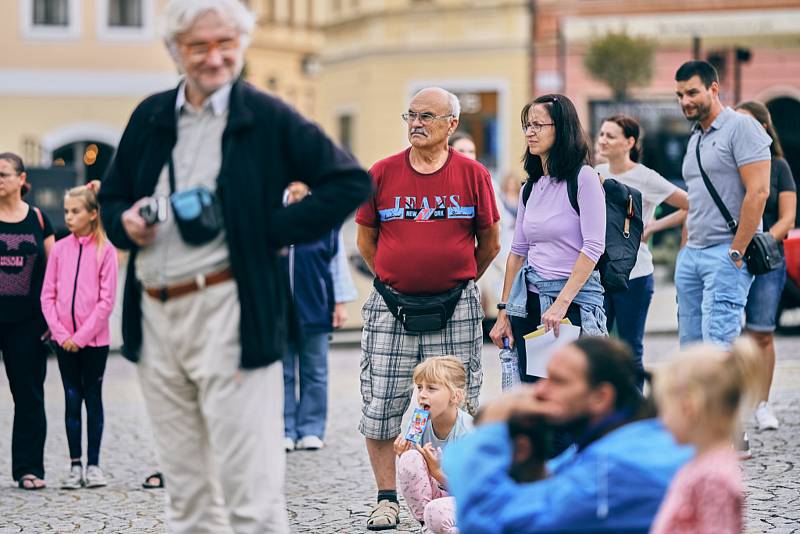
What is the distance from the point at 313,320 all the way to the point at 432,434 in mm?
3412

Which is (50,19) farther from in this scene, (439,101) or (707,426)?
(707,426)

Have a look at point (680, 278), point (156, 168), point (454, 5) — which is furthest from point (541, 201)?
point (454, 5)

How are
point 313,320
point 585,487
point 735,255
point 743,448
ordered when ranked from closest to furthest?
point 585,487
point 735,255
point 743,448
point 313,320

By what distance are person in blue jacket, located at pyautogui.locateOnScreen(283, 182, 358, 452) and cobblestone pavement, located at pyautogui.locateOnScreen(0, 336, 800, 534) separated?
10.1 inches

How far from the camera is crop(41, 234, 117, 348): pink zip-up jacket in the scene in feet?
26.7

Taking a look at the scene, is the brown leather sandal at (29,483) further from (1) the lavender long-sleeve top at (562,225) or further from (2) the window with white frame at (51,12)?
(2) the window with white frame at (51,12)

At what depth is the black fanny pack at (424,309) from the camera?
687 centimetres

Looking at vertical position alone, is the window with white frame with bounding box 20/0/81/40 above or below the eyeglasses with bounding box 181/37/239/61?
above

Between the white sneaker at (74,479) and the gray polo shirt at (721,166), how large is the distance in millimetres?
3633

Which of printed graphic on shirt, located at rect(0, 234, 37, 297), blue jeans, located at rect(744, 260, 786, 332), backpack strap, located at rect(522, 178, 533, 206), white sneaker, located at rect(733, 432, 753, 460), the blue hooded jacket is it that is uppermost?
backpack strap, located at rect(522, 178, 533, 206)

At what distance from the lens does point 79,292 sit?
26.9 ft

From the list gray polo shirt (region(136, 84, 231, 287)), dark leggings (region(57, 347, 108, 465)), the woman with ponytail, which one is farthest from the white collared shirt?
the woman with ponytail

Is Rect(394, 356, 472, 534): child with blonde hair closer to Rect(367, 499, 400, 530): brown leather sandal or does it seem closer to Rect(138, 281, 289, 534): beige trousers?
Rect(367, 499, 400, 530): brown leather sandal

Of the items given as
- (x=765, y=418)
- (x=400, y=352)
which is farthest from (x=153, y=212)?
(x=765, y=418)
